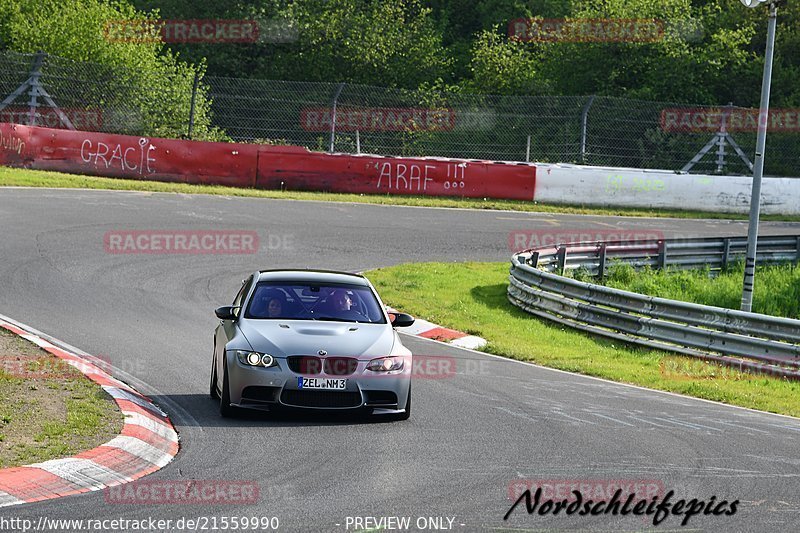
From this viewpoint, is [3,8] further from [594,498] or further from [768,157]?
[594,498]

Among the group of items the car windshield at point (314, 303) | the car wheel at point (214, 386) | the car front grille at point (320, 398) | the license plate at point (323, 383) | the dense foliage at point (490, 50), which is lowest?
the car wheel at point (214, 386)

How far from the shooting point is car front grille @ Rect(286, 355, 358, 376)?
10.0 meters

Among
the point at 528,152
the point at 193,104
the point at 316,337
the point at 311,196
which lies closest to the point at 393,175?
the point at 311,196

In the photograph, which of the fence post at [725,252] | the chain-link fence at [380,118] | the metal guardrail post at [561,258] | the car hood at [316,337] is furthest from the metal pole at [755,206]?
the chain-link fence at [380,118]

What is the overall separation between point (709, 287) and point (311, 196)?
10776 mm

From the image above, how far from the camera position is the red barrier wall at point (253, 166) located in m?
29.3

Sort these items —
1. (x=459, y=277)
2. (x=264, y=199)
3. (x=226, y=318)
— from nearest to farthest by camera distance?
1. (x=226, y=318)
2. (x=459, y=277)
3. (x=264, y=199)

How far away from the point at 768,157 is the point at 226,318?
30.2 meters

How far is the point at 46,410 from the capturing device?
9.47m

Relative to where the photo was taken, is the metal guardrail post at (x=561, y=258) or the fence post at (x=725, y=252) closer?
the metal guardrail post at (x=561, y=258)

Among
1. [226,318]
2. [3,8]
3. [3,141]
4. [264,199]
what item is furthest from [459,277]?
[3,8]

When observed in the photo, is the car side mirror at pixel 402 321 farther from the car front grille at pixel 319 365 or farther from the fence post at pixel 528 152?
the fence post at pixel 528 152

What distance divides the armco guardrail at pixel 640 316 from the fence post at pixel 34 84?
53.9 ft

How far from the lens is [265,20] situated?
172 ft
